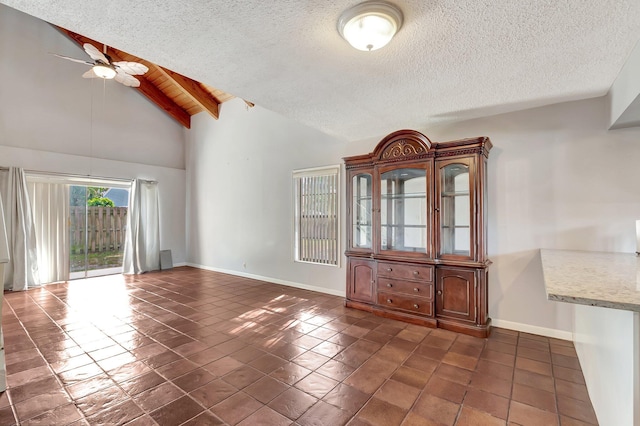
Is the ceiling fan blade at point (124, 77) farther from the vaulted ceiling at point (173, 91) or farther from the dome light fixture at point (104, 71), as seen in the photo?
the vaulted ceiling at point (173, 91)

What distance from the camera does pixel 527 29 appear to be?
1771mm

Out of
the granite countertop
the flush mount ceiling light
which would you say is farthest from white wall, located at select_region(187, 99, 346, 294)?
the granite countertop

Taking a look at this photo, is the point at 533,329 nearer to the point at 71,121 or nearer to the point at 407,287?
the point at 407,287

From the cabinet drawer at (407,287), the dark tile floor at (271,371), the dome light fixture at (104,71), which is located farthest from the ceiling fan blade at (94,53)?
the cabinet drawer at (407,287)

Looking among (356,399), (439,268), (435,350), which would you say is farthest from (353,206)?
(356,399)

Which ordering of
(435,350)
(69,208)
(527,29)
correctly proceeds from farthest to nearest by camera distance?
(69,208)
(435,350)
(527,29)

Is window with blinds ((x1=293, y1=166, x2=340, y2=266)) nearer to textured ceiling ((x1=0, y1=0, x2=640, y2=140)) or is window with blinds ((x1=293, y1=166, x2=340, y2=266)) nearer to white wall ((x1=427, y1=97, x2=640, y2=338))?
textured ceiling ((x1=0, y1=0, x2=640, y2=140))

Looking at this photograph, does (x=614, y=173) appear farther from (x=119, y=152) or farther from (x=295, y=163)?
(x=119, y=152)

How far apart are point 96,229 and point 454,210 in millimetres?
6894

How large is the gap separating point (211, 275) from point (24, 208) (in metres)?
3.30

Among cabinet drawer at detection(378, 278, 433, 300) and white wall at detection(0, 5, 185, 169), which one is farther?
white wall at detection(0, 5, 185, 169)

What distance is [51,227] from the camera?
5.32 metres

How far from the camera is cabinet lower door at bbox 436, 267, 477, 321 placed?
3.03 meters

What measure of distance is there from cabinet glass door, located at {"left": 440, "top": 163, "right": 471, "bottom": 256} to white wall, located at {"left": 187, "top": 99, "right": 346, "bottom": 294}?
70.5 inches
